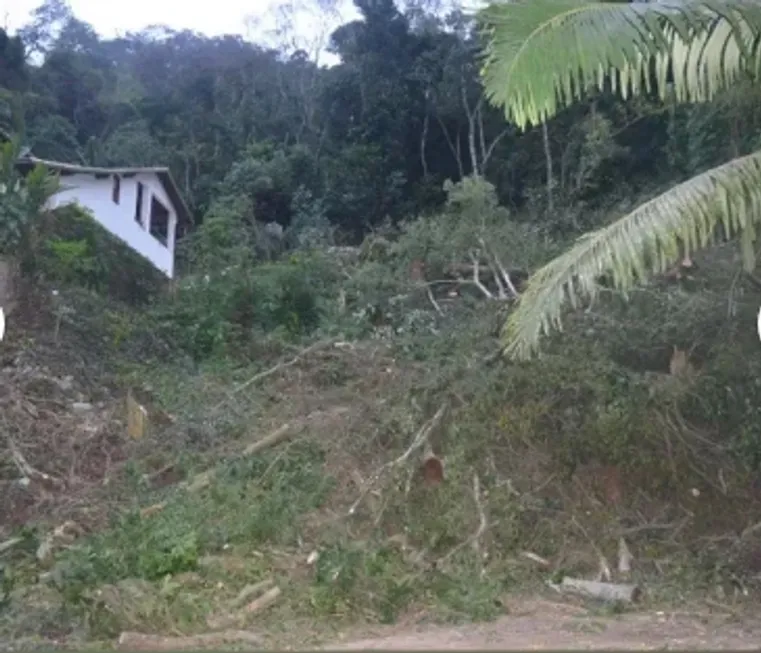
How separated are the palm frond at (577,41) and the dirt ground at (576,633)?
3506 millimetres

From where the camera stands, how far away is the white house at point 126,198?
2211 centimetres

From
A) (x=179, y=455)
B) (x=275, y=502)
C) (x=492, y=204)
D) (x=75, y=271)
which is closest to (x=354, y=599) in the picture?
(x=275, y=502)

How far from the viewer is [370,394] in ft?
43.0

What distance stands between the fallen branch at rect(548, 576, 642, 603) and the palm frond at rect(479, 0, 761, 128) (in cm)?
403

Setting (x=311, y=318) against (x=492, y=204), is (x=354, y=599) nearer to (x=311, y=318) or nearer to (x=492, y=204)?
(x=492, y=204)

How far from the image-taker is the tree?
6.74m

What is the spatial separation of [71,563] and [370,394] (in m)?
5.46

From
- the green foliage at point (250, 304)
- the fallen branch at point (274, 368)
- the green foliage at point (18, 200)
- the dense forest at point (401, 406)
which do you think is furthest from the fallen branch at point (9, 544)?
the green foliage at point (250, 304)

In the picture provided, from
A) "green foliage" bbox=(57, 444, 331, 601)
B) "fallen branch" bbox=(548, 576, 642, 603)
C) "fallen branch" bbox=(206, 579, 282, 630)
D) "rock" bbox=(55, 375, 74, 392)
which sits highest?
"rock" bbox=(55, 375, 74, 392)

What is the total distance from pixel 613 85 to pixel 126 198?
1764cm

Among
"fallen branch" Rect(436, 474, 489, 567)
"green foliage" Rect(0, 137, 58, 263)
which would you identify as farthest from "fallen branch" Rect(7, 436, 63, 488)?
"green foliage" Rect(0, 137, 58, 263)

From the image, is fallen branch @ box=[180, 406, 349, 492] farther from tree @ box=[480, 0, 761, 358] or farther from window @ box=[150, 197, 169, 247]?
window @ box=[150, 197, 169, 247]

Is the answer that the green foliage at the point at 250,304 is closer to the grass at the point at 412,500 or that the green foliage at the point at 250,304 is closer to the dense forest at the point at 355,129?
the grass at the point at 412,500

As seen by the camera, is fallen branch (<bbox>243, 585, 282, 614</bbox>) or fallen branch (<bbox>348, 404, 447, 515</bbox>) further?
fallen branch (<bbox>348, 404, 447, 515</bbox>)
